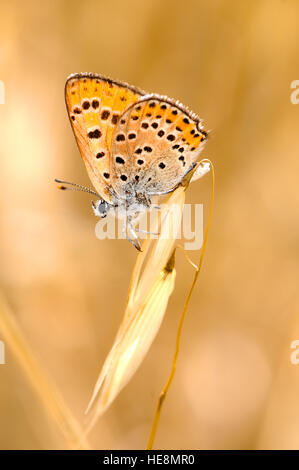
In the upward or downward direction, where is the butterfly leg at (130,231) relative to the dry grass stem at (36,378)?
upward

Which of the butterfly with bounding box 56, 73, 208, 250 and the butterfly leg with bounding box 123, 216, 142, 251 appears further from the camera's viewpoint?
the butterfly leg with bounding box 123, 216, 142, 251

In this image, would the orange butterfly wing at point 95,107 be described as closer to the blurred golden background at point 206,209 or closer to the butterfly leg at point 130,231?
the butterfly leg at point 130,231

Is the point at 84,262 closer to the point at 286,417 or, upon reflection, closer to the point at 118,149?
the point at 118,149

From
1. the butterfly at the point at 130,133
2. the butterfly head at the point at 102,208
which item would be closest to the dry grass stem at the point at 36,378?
the butterfly at the point at 130,133

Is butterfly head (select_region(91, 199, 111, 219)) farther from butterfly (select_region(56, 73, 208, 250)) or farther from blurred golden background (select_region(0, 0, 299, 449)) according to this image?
blurred golden background (select_region(0, 0, 299, 449))

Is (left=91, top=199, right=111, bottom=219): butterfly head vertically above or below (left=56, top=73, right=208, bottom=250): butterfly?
below

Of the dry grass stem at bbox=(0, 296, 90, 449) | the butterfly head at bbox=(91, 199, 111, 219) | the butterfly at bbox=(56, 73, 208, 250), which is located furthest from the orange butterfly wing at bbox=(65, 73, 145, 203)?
the dry grass stem at bbox=(0, 296, 90, 449)

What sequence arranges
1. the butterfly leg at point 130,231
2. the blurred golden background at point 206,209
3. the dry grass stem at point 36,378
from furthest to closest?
the blurred golden background at point 206,209
the butterfly leg at point 130,231
the dry grass stem at point 36,378
